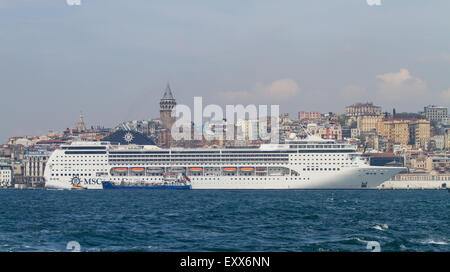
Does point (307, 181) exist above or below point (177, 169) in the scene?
below

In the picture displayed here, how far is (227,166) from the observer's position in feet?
229

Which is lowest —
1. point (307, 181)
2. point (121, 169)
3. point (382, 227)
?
point (307, 181)

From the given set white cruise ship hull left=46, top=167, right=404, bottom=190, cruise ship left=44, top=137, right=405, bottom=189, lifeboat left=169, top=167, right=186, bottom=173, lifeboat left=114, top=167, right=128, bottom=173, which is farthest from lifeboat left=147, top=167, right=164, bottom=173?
white cruise ship hull left=46, top=167, right=404, bottom=190

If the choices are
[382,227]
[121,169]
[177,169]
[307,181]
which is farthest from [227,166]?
[382,227]

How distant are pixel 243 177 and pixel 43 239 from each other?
172ft

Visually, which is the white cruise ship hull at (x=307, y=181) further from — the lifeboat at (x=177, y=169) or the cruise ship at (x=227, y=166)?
the lifeboat at (x=177, y=169)

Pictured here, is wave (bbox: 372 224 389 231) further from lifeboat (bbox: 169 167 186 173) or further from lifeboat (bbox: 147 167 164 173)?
lifeboat (bbox: 147 167 164 173)

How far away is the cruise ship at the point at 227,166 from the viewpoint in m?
67.4

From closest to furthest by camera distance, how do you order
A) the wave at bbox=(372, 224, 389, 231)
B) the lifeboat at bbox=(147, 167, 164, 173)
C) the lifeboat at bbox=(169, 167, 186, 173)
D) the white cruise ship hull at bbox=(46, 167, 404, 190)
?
the wave at bbox=(372, 224, 389, 231) < the white cruise ship hull at bbox=(46, 167, 404, 190) < the lifeboat at bbox=(169, 167, 186, 173) < the lifeboat at bbox=(147, 167, 164, 173)

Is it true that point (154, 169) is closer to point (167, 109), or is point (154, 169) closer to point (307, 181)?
point (307, 181)

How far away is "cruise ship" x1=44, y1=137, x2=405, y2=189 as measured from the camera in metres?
67.4

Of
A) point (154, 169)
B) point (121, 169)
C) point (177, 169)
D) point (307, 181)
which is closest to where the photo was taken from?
point (307, 181)

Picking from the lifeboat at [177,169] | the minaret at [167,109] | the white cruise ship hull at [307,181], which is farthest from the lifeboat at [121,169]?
the minaret at [167,109]

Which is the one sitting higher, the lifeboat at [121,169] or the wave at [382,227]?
the wave at [382,227]
